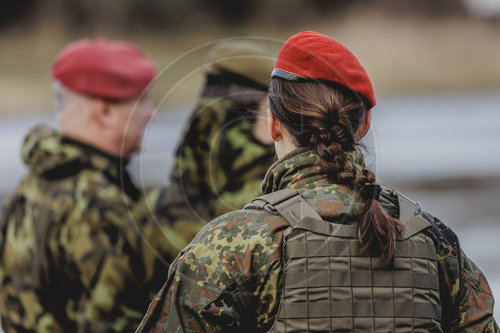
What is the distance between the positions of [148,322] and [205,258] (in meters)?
0.20

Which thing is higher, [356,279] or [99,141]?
[356,279]

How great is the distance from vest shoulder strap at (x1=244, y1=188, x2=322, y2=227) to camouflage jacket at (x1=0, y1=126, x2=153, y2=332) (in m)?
1.54

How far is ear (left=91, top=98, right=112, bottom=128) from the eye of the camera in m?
3.49

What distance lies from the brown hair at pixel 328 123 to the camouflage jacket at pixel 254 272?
1.0 inches

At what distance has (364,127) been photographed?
6.18ft

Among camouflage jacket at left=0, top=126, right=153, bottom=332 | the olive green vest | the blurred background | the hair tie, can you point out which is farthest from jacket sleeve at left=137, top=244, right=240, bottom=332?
the blurred background

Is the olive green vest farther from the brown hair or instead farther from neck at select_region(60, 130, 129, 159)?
neck at select_region(60, 130, 129, 159)

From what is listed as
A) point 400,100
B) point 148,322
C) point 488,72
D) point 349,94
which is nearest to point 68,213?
point 148,322

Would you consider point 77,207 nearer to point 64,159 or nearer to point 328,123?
point 64,159

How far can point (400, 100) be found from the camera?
22344 millimetres

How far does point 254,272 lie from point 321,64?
487 millimetres

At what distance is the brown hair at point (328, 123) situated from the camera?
179 cm

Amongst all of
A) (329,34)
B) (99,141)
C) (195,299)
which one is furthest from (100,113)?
(329,34)

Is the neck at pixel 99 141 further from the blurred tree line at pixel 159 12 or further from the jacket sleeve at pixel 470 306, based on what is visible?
the blurred tree line at pixel 159 12
